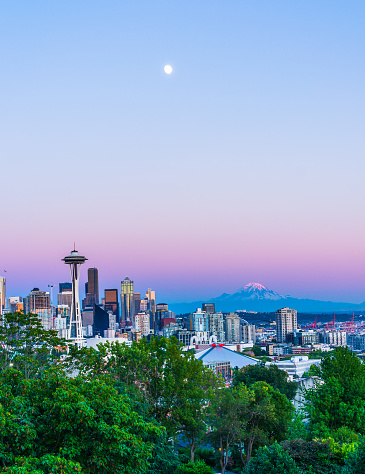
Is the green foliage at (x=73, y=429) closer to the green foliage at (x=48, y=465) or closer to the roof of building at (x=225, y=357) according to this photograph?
the green foliage at (x=48, y=465)

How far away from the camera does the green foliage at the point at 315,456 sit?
18625mm

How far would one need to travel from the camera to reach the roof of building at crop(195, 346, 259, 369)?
118 metres

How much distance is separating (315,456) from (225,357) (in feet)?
336

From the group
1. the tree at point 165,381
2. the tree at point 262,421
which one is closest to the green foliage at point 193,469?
the tree at point 165,381

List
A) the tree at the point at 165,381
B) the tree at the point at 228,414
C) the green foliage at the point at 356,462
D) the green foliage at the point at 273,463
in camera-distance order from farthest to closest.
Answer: the tree at the point at 228,414 → the tree at the point at 165,381 → the green foliage at the point at 273,463 → the green foliage at the point at 356,462

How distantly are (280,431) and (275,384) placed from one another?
2626 centimetres

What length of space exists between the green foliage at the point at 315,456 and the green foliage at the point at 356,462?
835 millimetres

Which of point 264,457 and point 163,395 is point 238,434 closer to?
point 163,395

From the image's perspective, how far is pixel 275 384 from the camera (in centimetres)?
6150

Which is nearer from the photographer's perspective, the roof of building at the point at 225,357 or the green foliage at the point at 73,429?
the green foliage at the point at 73,429

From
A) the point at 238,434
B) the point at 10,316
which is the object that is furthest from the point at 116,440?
the point at 238,434

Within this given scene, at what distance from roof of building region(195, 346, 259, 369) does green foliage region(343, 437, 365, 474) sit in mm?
100877

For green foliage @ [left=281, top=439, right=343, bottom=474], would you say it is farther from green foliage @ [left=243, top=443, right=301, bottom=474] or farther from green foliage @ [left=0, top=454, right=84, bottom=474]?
green foliage @ [left=0, top=454, right=84, bottom=474]

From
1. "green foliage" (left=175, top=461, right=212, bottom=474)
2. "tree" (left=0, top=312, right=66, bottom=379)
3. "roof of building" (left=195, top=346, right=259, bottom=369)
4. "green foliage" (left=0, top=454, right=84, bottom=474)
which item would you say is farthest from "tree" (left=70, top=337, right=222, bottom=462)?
"roof of building" (left=195, top=346, right=259, bottom=369)
